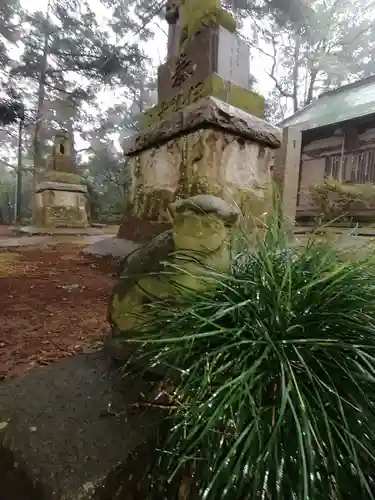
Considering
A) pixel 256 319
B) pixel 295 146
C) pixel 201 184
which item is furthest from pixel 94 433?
pixel 295 146

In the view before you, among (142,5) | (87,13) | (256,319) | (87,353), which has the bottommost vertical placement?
(87,353)

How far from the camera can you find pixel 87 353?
108cm

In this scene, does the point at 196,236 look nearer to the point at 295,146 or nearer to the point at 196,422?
the point at 196,422

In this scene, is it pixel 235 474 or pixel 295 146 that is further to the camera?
pixel 295 146

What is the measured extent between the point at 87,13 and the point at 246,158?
10.7 meters

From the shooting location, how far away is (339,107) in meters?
9.62

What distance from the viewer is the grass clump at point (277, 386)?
1.48 ft

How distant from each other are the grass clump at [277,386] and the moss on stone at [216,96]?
1555 millimetres

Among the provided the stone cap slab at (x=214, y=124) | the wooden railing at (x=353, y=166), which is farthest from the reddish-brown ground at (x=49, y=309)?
the wooden railing at (x=353, y=166)

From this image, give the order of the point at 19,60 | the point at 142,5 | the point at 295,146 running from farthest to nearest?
1. the point at 142,5
2. the point at 19,60
3. the point at 295,146

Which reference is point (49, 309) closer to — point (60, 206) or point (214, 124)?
point (214, 124)

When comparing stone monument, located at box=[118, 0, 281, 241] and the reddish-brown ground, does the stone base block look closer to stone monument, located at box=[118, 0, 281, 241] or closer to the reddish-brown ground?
the reddish-brown ground

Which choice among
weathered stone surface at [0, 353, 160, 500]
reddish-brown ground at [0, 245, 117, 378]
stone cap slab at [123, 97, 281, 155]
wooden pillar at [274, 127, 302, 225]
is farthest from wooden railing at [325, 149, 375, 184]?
weathered stone surface at [0, 353, 160, 500]

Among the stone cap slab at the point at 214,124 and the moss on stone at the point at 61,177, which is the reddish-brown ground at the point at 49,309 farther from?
the moss on stone at the point at 61,177
